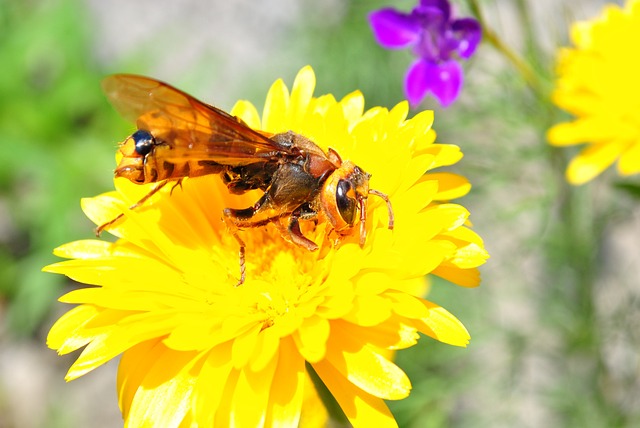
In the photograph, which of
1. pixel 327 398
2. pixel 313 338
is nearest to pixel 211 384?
pixel 313 338

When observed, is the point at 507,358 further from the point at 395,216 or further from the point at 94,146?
the point at 94,146

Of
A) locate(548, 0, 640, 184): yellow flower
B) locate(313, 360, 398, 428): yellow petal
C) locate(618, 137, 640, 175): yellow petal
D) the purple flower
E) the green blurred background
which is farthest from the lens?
the green blurred background

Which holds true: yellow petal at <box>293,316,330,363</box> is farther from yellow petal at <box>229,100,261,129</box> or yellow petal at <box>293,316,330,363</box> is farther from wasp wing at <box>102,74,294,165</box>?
yellow petal at <box>229,100,261,129</box>

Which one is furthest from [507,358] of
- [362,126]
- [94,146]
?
[94,146]

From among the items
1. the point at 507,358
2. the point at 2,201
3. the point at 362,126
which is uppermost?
the point at 362,126

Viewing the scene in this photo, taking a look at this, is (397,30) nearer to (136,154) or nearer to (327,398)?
(136,154)

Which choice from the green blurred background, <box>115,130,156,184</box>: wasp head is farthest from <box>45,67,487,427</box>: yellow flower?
the green blurred background
